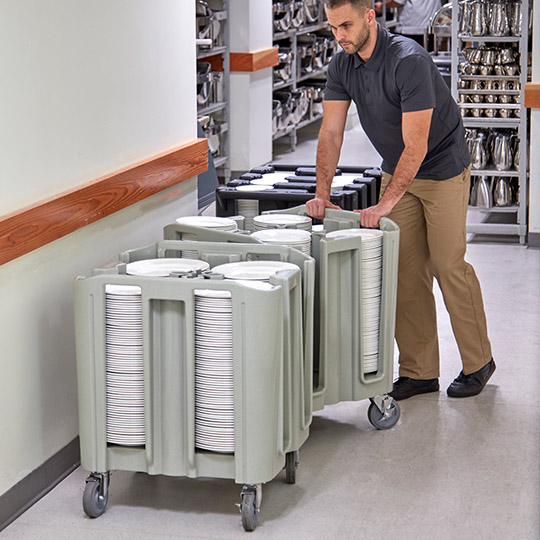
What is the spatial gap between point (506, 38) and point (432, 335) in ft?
11.0

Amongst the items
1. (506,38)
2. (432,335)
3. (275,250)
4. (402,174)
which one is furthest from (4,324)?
(506,38)

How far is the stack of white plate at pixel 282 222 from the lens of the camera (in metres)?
3.61

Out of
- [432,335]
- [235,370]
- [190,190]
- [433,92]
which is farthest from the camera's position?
[190,190]

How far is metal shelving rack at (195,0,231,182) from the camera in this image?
876cm

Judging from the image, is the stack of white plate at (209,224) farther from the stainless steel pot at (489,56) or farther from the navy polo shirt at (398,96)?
the stainless steel pot at (489,56)

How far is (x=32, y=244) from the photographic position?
9.52ft

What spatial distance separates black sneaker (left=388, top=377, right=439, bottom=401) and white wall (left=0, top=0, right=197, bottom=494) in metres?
1.20

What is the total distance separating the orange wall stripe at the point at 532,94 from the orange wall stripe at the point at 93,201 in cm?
279

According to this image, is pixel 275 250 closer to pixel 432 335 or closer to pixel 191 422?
pixel 191 422

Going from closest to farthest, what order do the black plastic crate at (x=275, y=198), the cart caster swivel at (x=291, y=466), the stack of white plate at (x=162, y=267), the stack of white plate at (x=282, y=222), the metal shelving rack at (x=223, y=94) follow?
the stack of white plate at (x=162, y=267)
the cart caster swivel at (x=291, y=466)
the stack of white plate at (x=282, y=222)
the black plastic crate at (x=275, y=198)
the metal shelving rack at (x=223, y=94)

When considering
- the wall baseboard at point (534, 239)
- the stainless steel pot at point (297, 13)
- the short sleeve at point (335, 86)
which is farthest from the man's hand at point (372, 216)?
the stainless steel pot at point (297, 13)

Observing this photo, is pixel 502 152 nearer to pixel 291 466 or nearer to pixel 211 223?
Answer: pixel 211 223

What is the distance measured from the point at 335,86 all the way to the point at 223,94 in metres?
5.45

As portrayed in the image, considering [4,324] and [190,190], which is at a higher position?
[190,190]
